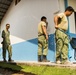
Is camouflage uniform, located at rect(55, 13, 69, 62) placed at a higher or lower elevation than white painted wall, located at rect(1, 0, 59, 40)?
lower

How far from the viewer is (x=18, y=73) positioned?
578 centimetres

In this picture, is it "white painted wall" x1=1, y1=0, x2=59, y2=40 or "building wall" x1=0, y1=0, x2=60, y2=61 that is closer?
"building wall" x1=0, y1=0, x2=60, y2=61

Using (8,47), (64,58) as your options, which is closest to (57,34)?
(64,58)

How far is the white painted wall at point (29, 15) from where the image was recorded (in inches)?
351

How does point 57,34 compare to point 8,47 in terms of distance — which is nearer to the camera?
point 57,34

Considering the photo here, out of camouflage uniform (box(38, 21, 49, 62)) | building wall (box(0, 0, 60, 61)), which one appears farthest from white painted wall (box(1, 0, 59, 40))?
camouflage uniform (box(38, 21, 49, 62))

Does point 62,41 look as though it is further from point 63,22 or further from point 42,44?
point 42,44

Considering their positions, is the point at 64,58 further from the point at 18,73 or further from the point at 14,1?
the point at 14,1

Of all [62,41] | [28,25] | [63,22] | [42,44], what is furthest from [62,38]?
[28,25]

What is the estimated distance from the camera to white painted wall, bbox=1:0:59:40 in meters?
8.92

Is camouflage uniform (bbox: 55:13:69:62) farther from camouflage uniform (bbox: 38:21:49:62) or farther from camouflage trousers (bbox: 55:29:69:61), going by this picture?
camouflage uniform (bbox: 38:21:49:62)

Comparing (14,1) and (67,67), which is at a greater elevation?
(14,1)

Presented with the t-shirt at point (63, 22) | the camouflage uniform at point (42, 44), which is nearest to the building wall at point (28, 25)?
the camouflage uniform at point (42, 44)

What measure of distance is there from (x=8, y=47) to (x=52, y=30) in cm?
228
